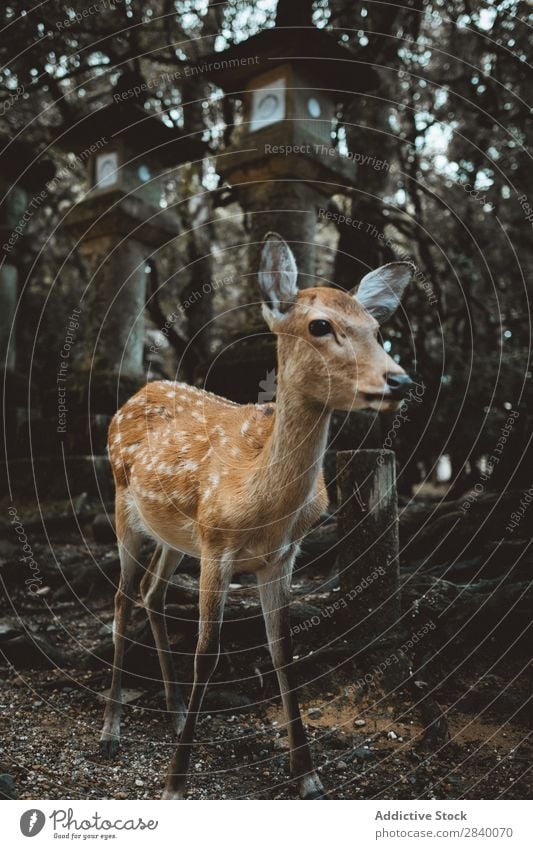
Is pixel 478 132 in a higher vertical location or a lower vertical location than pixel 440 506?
higher

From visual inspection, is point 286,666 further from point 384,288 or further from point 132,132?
point 132,132

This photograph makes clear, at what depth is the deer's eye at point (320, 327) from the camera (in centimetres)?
280

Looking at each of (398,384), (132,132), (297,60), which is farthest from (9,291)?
(398,384)

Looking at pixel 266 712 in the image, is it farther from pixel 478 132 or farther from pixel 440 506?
pixel 478 132

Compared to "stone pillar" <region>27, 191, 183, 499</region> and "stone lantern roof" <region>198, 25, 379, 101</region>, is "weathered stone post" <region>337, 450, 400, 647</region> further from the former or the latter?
"stone pillar" <region>27, 191, 183, 499</region>

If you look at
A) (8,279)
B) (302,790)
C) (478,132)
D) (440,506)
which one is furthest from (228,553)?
(478,132)

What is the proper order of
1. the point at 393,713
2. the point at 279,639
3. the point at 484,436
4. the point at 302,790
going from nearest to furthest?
the point at 302,790 → the point at 279,639 → the point at 393,713 → the point at 484,436

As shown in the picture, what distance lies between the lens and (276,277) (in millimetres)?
2908

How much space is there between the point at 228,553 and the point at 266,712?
131cm

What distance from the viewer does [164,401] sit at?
13.7 feet

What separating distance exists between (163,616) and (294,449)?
5.50 feet

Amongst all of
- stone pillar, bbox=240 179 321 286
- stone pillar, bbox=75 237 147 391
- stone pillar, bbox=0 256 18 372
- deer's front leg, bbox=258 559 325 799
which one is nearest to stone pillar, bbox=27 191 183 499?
stone pillar, bbox=75 237 147 391

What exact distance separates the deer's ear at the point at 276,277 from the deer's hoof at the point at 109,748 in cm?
236

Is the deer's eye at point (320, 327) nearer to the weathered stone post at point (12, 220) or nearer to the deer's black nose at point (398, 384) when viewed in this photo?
the deer's black nose at point (398, 384)
